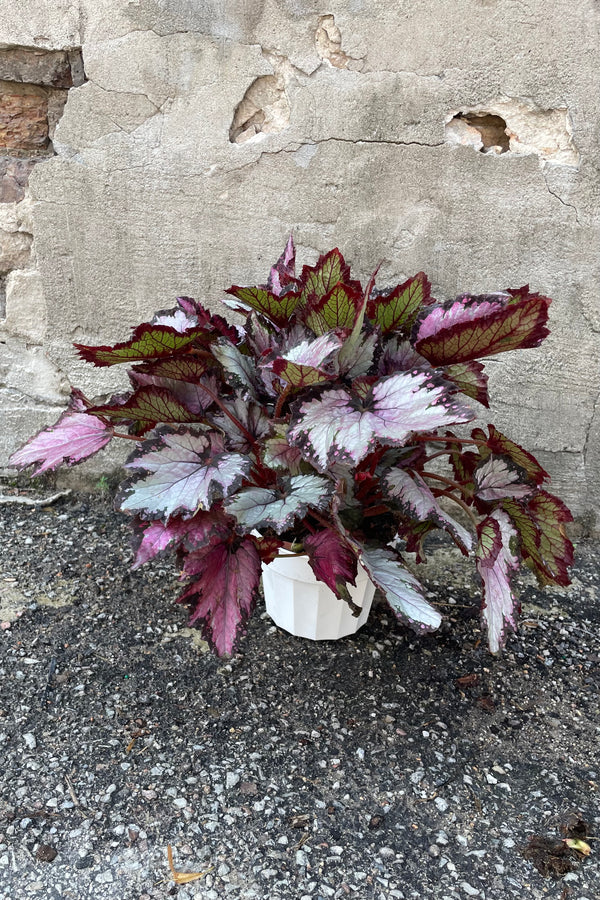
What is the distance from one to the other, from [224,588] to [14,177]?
138 cm

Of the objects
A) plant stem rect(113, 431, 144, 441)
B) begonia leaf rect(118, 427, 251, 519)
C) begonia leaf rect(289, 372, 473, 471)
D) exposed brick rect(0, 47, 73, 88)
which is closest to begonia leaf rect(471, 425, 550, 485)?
begonia leaf rect(289, 372, 473, 471)

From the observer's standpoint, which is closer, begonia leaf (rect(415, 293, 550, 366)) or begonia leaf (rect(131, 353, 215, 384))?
begonia leaf (rect(415, 293, 550, 366))

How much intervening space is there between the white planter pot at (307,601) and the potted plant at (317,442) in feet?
0.23

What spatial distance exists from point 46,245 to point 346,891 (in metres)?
1.71

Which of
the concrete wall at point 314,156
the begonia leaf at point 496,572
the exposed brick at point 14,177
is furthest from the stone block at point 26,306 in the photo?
the begonia leaf at point 496,572

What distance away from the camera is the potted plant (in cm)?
112

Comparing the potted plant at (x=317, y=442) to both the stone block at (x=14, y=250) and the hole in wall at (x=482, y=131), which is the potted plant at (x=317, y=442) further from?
the stone block at (x=14, y=250)

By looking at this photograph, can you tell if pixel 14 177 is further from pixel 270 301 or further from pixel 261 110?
pixel 270 301

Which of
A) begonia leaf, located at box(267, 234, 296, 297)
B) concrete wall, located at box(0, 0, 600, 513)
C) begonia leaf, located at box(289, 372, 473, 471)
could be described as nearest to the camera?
Answer: begonia leaf, located at box(289, 372, 473, 471)

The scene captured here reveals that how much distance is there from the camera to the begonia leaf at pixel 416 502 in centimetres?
117

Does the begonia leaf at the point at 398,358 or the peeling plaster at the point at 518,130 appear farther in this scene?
the peeling plaster at the point at 518,130

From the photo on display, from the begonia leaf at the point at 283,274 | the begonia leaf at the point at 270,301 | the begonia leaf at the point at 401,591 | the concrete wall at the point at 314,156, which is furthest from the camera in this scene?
the concrete wall at the point at 314,156

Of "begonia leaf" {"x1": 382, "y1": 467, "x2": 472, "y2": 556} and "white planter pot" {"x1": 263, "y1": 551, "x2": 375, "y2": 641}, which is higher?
"begonia leaf" {"x1": 382, "y1": 467, "x2": 472, "y2": 556}

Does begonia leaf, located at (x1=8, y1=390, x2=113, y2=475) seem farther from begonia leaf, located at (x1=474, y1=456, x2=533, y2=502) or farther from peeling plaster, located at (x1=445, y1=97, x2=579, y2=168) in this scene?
peeling plaster, located at (x1=445, y1=97, x2=579, y2=168)
